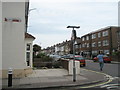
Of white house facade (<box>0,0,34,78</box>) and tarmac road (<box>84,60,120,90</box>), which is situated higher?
white house facade (<box>0,0,34,78</box>)

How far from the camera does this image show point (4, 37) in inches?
444

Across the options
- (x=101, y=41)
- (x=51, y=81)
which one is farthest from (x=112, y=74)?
(x=101, y=41)

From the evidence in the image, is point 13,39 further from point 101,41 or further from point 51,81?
point 101,41

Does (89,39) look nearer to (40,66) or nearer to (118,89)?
(40,66)

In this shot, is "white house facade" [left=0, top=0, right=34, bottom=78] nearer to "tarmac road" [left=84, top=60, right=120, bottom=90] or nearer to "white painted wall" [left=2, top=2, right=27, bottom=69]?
"white painted wall" [left=2, top=2, right=27, bottom=69]

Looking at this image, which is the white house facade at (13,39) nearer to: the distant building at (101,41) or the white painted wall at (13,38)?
the white painted wall at (13,38)

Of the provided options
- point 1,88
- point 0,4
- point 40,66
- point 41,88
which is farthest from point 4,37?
point 40,66

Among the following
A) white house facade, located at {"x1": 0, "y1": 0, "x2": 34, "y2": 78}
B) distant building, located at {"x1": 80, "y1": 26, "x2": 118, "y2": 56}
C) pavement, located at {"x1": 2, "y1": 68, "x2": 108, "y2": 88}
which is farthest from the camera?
distant building, located at {"x1": 80, "y1": 26, "x2": 118, "y2": 56}

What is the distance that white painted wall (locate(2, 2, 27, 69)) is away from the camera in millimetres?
11266

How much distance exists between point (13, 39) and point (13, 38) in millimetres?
68

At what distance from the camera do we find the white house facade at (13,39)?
36.9ft

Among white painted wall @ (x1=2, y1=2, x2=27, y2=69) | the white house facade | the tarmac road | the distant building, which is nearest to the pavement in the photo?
the tarmac road

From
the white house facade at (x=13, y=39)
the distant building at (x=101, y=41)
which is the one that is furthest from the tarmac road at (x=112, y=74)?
the distant building at (x=101, y=41)

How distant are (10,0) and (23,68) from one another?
472 centimetres
